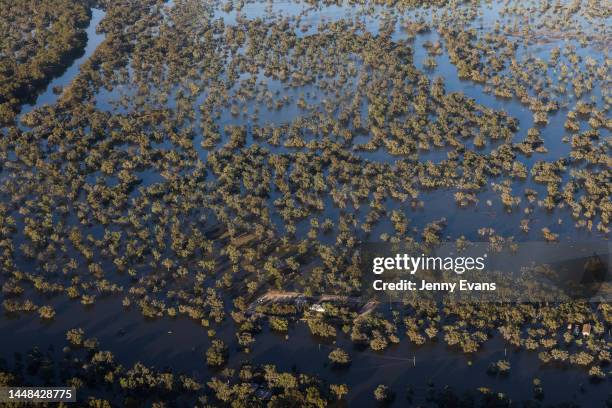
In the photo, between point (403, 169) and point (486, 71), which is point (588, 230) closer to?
point (403, 169)

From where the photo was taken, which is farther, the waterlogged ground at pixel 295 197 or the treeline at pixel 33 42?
the treeline at pixel 33 42

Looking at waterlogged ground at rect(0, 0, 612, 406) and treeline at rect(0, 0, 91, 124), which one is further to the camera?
treeline at rect(0, 0, 91, 124)

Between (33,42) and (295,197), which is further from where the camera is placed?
(33,42)

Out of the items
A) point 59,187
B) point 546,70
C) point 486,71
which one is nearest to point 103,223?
point 59,187

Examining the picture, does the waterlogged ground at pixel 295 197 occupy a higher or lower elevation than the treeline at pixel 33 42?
lower

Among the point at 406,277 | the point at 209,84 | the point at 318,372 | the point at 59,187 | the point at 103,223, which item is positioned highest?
the point at 209,84

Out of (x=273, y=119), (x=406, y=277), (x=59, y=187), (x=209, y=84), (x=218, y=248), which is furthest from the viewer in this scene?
(x=209, y=84)

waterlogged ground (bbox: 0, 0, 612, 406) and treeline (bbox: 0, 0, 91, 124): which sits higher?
treeline (bbox: 0, 0, 91, 124)

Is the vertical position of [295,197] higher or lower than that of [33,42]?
lower
